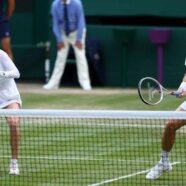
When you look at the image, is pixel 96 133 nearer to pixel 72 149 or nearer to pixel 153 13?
pixel 72 149

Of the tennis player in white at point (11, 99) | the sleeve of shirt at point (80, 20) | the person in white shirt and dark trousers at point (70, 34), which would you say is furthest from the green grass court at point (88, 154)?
the person in white shirt and dark trousers at point (70, 34)

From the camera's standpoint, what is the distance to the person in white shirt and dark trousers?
17.7 m

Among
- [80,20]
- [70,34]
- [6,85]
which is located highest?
[6,85]

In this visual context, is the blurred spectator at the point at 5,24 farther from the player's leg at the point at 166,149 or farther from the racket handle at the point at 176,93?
the racket handle at the point at 176,93

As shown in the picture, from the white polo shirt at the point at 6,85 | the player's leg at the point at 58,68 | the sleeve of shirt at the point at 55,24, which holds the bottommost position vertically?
the player's leg at the point at 58,68

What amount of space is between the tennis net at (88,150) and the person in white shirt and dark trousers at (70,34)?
4.22 m

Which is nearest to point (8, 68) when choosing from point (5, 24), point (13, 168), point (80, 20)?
point (13, 168)

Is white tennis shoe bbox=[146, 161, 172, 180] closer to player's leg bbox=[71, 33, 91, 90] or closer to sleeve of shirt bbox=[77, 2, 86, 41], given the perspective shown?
sleeve of shirt bbox=[77, 2, 86, 41]

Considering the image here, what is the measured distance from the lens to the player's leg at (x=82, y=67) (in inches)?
708

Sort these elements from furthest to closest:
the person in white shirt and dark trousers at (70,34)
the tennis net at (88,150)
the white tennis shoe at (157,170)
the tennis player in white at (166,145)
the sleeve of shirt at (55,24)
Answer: the sleeve of shirt at (55,24) < the person in white shirt and dark trousers at (70,34) < the white tennis shoe at (157,170) < the tennis player in white at (166,145) < the tennis net at (88,150)

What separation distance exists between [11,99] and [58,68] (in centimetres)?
851

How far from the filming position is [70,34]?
1806 cm

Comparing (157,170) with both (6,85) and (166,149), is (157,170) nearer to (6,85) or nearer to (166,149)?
(166,149)

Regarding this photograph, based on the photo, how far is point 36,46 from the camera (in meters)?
20.1
